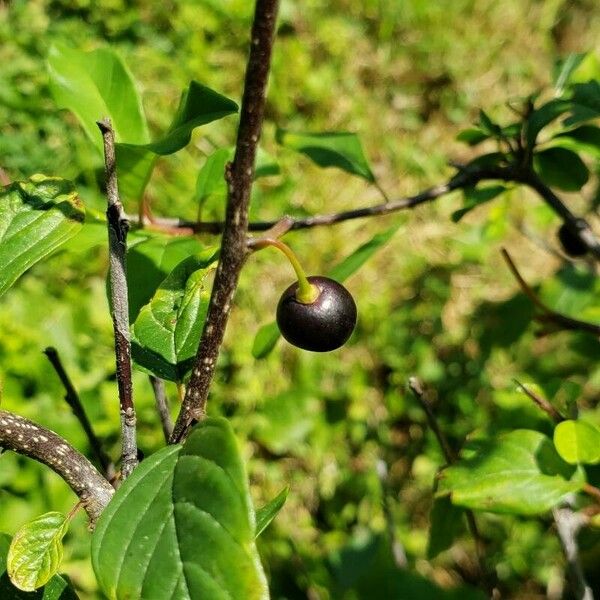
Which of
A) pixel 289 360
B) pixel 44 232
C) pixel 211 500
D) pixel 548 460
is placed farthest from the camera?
pixel 289 360

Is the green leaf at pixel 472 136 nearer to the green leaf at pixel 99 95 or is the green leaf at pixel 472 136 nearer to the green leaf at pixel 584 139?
the green leaf at pixel 584 139

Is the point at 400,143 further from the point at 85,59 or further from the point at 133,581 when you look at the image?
the point at 133,581

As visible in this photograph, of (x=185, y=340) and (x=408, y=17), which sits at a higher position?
(x=185, y=340)

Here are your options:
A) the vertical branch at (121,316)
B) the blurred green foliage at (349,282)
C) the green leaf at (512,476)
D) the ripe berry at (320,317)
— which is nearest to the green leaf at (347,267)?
the ripe berry at (320,317)

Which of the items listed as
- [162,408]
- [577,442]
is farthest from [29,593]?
[577,442]

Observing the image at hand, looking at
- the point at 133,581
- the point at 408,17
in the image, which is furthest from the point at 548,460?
the point at 408,17

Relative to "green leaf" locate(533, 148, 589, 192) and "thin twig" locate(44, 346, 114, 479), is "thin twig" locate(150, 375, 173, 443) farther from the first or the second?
"green leaf" locate(533, 148, 589, 192)

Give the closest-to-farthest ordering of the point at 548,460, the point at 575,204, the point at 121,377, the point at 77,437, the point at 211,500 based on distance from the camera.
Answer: the point at 211,500 < the point at 121,377 < the point at 548,460 < the point at 77,437 < the point at 575,204
